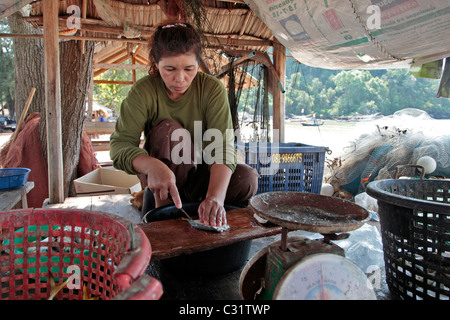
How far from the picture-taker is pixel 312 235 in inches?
83.3

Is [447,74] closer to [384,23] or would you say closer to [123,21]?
[384,23]

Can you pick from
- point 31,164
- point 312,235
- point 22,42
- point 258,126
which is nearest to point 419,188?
point 312,235

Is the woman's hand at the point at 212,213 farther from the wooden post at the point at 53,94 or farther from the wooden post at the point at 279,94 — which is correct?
the wooden post at the point at 279,94

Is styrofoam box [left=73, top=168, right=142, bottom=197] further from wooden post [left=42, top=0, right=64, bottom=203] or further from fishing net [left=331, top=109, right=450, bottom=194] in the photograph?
fishing net [left=331, top=109, right=450, bottom=194]

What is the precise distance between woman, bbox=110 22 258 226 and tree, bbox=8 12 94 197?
2.44 m

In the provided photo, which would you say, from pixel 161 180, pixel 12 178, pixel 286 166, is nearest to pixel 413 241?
pixel 161 180

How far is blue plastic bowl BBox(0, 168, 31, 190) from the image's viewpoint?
8.27 ft

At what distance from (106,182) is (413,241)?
3878 mm

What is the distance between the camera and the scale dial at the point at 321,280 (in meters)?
0.90

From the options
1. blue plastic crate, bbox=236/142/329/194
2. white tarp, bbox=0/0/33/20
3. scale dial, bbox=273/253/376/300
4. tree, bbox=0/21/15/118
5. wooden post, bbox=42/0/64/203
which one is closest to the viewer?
scale dial, bbox=273/253/376/300

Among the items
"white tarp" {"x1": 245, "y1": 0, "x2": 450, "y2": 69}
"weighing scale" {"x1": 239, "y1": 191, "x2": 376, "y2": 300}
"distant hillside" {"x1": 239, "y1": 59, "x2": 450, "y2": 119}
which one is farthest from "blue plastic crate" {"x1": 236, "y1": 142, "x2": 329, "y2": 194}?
"distant hillside" {"x1": 239, "y1": 59, "x2": 450, "y2": 119}

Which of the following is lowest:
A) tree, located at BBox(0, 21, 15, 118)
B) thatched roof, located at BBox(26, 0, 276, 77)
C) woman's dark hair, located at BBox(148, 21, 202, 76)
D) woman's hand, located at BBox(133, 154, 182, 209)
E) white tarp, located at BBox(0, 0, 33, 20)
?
woman's hand, located at BBox(133, 154, 182, 209)

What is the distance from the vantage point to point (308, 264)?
0.92 m
